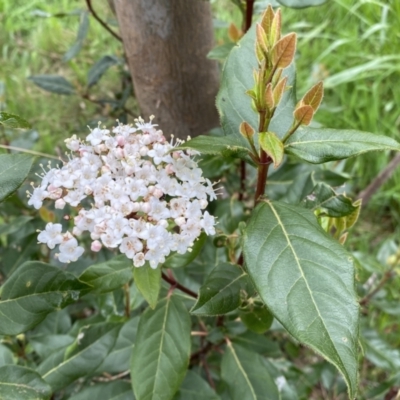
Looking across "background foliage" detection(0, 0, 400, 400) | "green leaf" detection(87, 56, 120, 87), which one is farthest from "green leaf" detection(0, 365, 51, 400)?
"green leaf" detection(87, 56, 120, 87)

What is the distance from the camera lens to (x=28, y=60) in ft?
9.52

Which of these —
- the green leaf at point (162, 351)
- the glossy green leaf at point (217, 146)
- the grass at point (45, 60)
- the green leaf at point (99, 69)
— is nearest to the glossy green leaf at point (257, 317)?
the green leaf at point (162, 351)

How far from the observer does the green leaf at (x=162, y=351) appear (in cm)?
87

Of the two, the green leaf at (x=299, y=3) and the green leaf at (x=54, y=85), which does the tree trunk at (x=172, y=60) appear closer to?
the green leaf at (x=299, y=3)

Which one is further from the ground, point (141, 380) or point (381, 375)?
point (141, 380)

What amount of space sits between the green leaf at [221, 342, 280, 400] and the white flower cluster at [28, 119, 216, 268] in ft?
1.36

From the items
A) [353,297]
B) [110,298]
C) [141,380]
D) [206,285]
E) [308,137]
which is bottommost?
[110,298]

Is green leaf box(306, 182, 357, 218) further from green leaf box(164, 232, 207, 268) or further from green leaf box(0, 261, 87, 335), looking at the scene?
green leaf box(0, 261, 87, 335)

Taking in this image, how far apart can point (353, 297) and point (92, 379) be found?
2.71ft

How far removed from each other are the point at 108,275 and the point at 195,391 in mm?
359

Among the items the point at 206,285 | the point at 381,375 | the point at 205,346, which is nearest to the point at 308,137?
the point at 206,285

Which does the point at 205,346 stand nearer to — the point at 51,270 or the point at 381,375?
the point at 51,270

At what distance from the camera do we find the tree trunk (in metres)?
1.21

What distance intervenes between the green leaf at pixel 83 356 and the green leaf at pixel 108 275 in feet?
0.48
